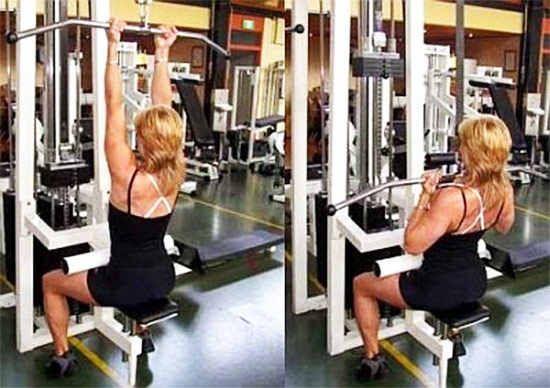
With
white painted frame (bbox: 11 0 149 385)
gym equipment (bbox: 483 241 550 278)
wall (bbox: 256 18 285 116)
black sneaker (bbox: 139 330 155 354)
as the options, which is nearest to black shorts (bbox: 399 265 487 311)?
white painted frame (bbox: 11 0 149 385)

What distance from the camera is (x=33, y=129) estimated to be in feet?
9.46

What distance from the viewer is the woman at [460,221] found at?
2.42 m

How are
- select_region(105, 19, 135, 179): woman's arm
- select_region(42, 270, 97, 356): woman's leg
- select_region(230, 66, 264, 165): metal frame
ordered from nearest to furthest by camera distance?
1. select_region(105, 19, 135, 179): woman's arm
2. select_region(42, 270, 97, 356): woman's leg
3. select_region(230, 66, 264, 165): metal frame

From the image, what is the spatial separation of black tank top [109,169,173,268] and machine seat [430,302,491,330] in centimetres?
119

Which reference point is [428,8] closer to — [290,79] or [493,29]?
Answer: [493,29]

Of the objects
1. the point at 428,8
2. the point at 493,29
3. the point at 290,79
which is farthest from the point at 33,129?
the point at 493,29

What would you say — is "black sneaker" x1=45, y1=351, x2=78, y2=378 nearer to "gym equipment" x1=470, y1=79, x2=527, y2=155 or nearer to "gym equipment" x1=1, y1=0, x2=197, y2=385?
"gym equipment" x1=1, y1=0, x2=197, y2=385

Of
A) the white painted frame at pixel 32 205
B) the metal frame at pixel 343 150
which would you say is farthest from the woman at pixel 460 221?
the white painted frame at pixel 32 205

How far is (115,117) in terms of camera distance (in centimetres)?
235

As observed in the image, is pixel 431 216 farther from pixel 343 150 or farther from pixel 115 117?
pixel 115 117

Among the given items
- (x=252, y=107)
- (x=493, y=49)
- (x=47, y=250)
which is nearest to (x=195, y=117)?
(x=252, y=107)

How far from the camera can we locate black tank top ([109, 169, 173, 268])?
2.48m

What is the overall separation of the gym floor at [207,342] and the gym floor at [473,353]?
0.14 metres

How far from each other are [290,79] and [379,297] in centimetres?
129
